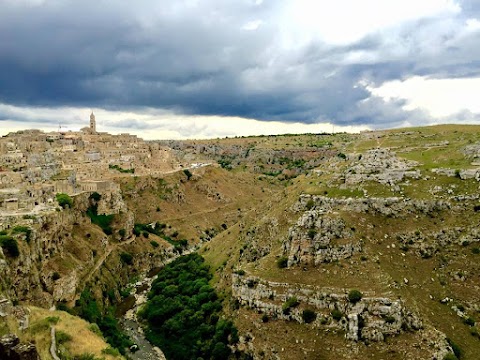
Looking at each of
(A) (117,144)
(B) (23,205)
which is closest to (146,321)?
(B) (23,205)

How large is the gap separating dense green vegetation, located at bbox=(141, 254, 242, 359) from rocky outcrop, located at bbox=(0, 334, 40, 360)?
33.5 m

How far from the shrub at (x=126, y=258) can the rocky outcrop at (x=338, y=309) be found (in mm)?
44257

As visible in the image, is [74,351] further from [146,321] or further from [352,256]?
[146,321]

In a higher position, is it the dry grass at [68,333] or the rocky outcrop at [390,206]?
the rocky outcrop at [390,206]

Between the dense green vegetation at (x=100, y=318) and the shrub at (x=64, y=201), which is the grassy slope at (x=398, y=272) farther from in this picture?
the shrub at (x=64, y=201)

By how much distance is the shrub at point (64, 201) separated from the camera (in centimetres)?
8066

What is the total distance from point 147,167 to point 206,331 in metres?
95.6

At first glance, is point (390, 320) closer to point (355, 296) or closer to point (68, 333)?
point (355, 296)

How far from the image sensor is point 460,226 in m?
56.7

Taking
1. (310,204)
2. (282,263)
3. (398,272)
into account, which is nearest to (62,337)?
(282,263)

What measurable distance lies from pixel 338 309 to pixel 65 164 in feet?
303

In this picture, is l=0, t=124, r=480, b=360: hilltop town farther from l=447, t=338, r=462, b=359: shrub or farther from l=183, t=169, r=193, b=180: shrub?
l=183, t=169, r=193, b=180: shrub

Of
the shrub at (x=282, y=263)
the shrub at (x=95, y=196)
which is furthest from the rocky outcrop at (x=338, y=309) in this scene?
the shrub at (x=95, y=196)

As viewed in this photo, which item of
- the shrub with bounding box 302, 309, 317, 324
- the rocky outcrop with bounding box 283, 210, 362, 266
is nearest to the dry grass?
the shrub with bounding box 302, 309, 317, 324
